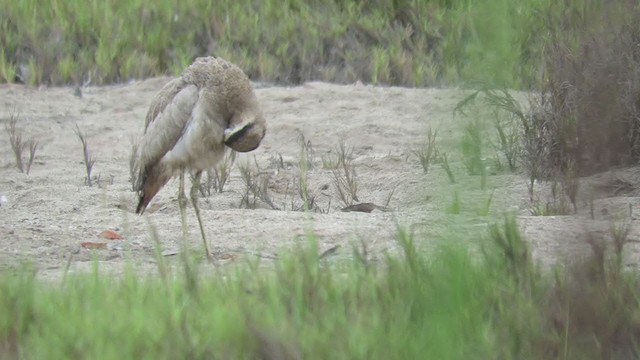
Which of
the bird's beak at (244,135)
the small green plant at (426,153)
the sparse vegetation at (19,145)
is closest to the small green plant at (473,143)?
the bird's beak at (244,135)

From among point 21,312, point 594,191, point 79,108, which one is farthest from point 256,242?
point 79,108

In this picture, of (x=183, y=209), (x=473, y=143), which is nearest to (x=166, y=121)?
(x=183, y=209)

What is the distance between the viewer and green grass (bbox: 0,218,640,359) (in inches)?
126

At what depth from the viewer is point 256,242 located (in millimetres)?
5516

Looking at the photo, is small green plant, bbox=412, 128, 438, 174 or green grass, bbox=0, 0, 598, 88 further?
green grass, bbox=0, 0, 598, 88

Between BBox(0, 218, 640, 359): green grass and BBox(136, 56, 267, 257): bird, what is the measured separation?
185 cm

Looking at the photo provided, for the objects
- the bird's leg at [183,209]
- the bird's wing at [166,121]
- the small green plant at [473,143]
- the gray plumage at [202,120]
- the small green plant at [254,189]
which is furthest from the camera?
the small green plant at [254,189]

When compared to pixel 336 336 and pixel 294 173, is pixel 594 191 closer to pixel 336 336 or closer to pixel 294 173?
pixel 336 336

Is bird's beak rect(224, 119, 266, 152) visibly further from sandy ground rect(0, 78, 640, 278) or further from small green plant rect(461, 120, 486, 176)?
small green plant rect(461, 120, 486, 176)

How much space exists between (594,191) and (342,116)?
274 inches

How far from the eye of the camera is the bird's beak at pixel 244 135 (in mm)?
5789

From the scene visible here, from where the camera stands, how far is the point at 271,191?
7406mm

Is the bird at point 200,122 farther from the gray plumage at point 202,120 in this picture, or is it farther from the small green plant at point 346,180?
the small green plant at point 346,180

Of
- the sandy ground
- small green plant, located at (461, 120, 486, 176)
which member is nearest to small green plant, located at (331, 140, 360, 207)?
the sandy ground
